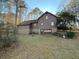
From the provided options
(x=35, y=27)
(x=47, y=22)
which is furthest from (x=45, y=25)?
(x=35, y=27)

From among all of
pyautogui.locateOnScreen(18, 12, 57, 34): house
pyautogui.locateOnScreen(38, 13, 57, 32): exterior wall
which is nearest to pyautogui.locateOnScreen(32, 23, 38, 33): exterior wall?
pyautogui.locateOnScreen(18, 12, 57, 34): house

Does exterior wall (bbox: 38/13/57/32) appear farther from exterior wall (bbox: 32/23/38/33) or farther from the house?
exterior wall (bbox: 32/23/38/33)

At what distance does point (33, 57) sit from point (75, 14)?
71.2 ft

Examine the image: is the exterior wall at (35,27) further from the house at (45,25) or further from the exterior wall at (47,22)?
the exterior wall at (47,22)

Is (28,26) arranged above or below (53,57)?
above

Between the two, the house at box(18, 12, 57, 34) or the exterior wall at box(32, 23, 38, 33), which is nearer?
the house at box(18, 12, 57, 34)

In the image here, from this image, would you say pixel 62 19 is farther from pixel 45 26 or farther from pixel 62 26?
pixel 45 26

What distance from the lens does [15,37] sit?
16484mm

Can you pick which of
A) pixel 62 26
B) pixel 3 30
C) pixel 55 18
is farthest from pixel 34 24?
pixel 3 30

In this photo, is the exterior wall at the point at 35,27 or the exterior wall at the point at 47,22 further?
the exterior wall at the point at 35,27

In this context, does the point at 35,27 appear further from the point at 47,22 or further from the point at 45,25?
the point at 47,22

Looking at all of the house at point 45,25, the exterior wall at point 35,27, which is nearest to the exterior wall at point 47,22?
the house at point 45,25

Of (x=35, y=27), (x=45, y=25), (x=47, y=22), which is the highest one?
(x=47, y=22)

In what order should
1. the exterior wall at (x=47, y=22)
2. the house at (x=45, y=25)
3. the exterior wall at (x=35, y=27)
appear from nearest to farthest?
the house at (x=45, y=25)
the exterior wall at (x=47, y=22)
the exterior wall at (x=35, y=27)
